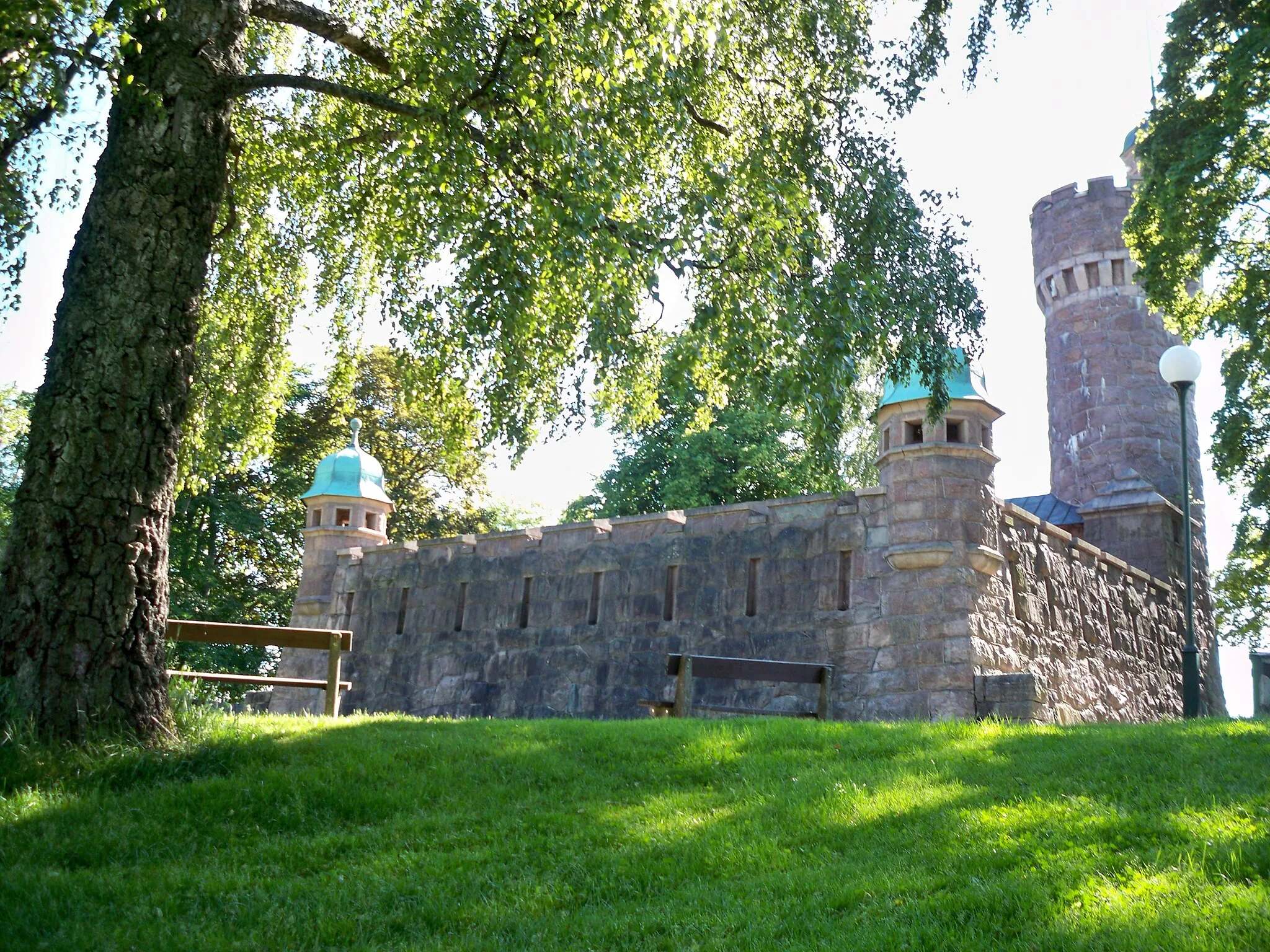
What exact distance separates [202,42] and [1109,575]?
1374 centimetres

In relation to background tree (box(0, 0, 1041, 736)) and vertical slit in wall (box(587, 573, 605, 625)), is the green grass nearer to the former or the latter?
background tree (box(0, 0, 1041, 736))

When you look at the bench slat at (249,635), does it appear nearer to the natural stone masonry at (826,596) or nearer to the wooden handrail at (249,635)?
the wooden handrail at (249,635)

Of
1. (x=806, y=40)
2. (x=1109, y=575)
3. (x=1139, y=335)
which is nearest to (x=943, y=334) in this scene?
(x=806, y=40)

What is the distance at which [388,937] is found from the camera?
5.58 m

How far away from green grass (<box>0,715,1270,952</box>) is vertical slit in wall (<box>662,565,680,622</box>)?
6.74 m

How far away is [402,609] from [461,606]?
3.99 ft

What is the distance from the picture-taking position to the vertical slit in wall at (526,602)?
17.3 m

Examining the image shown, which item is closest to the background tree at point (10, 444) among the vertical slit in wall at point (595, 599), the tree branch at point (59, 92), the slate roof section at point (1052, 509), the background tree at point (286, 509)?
the background tree at point (286, 509)

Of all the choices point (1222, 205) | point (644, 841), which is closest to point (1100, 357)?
point (1222, 205)

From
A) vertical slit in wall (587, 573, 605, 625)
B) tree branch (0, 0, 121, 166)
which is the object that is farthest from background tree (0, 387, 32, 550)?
tree branch (0, 0, 121, 166)

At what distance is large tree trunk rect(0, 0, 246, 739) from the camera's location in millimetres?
7594

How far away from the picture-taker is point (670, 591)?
16.0 meters

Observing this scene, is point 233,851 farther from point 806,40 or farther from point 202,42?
point 806,40

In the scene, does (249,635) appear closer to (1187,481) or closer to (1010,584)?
(1010,584)
